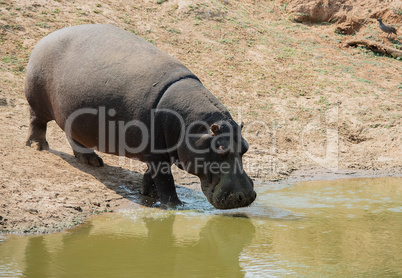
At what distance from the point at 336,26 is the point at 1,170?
11.2 m

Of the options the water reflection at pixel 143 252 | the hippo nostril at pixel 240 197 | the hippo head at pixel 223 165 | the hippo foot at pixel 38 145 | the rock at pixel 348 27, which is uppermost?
the rock at pixel 348 27

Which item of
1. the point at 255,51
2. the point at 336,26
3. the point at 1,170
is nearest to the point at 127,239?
the point at 1,170

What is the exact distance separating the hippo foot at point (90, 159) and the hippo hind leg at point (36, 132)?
0.61 meters

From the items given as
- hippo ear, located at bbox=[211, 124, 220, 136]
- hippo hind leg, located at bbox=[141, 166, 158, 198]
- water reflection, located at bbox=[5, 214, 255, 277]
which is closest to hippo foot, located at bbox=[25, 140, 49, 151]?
hippo hind leg, located at bbox=[141, 166, 158, 198]

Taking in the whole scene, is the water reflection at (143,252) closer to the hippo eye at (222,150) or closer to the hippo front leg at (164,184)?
the hippo front leg at (164,184)

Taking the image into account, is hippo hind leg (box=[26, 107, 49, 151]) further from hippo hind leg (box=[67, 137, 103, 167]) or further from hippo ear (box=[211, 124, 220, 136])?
hippo ear (box=[211, 124, 220, 136])

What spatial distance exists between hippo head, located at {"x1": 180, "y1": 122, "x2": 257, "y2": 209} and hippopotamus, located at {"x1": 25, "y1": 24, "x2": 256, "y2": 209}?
0.4 inches

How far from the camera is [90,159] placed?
7.71 metres

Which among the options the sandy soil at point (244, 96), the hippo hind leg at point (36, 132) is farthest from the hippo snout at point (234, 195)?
the hippo hind leg at point (36, 132)

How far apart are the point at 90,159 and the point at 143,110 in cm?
181

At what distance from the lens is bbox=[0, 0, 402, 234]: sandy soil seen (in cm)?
674

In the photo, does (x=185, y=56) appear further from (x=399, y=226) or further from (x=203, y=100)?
(x=399, y=226)

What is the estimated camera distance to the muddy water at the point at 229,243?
14.2ft

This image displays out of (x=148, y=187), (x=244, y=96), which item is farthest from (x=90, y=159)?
(x=244, y=96)
